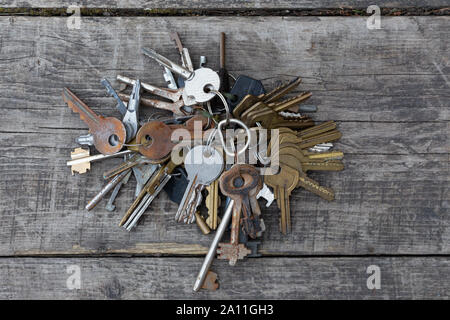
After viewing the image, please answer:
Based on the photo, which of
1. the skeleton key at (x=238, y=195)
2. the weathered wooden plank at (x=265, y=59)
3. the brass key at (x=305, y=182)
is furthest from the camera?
the weathered wooden plank at (x=265, y=59)

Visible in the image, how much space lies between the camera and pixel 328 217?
167 centimetres

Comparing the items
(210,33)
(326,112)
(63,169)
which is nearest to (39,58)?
(63,169)

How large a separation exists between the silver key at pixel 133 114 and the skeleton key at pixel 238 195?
38 cm

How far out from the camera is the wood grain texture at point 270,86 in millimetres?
1670

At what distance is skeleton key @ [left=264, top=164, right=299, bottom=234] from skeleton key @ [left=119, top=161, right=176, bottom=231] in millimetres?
371

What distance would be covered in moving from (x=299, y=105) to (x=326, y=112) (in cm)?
12

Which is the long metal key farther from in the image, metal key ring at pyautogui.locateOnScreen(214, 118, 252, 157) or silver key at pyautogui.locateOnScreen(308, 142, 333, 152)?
silver key at pyautogui.locateOnScreen(308, 142, 333, 152)

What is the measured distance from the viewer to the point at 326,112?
1.67 meters

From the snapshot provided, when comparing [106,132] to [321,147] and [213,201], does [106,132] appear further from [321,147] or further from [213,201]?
[321,147]

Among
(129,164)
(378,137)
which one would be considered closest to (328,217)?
(378,137)

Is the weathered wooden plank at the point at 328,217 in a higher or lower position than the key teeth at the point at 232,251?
higher

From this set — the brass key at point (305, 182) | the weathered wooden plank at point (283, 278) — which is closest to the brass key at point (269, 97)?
the brass key at point (305, 182)

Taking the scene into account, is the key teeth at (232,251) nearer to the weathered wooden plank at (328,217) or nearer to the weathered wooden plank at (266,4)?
the weathered wooden plank at (328,217)

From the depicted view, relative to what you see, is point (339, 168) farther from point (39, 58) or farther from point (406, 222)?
point (39, 58)
